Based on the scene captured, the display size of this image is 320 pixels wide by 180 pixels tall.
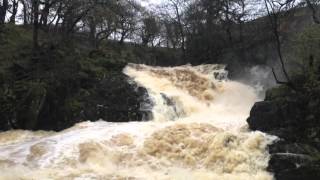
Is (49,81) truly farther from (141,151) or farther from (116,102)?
(141,151)

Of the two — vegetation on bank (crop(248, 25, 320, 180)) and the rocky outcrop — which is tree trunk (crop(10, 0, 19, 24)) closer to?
vegetation on bank (crop(248, 25, 320, 180))

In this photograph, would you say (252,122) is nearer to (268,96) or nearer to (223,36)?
(268,96)

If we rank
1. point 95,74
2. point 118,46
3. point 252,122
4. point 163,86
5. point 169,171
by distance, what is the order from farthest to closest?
1. point 118,46
2. point 163,86
3. point 95,74
4. point 252,122
5. point 169,171

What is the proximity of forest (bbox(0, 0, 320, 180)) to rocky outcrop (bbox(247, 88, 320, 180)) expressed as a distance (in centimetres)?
3

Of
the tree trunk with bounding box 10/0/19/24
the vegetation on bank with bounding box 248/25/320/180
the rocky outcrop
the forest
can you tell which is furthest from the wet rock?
the tree trunk with bounding box 10/0/19/24

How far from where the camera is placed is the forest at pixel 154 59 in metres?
18.0

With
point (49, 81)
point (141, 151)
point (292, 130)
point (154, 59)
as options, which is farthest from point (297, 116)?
point (154, 59)

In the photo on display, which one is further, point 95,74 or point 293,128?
point 95,74

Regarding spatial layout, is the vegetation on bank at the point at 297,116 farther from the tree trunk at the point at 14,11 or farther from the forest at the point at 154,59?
the tree trunk at the point at 14,11

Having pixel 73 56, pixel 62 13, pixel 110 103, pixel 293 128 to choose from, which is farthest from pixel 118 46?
pixel 293 128

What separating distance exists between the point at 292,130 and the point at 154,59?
78.2 ft

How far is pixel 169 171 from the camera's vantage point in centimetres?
1659

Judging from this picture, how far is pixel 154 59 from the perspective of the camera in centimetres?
4041

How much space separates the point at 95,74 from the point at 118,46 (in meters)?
15.4
